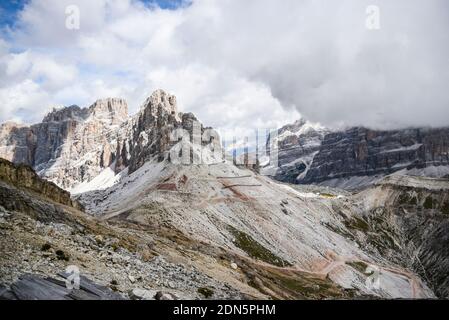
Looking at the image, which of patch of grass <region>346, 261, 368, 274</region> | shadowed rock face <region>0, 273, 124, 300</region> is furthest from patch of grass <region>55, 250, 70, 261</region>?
patch of grass <region>346, 261, 368, 274</region>

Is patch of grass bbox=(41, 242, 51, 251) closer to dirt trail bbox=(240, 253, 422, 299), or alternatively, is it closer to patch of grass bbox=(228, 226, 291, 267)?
dirt trail bbox=(240, 253, 422, 299)

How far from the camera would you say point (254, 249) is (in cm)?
14362

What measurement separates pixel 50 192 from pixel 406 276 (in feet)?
480

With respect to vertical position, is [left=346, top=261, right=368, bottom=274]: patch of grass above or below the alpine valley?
below

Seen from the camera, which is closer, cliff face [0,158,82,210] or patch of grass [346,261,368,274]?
cliff face [0,158,82,210]

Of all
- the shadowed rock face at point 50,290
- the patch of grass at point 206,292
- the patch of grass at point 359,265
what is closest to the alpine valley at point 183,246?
the shadowed rock face at point 50,290

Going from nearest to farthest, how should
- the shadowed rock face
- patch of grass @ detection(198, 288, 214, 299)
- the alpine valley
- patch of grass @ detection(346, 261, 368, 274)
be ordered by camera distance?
the shadowed rock face < the alpine valley < patch of grass @ detection(198, 288, 214, 299) < patch of grass @ detection(346, 261, 368, 274)

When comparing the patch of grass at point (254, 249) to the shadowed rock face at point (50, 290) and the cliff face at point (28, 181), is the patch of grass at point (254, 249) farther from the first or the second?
the shadowed rock face at point (50, 290)

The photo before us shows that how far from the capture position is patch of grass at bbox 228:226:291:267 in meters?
141

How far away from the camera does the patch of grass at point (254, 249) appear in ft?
462

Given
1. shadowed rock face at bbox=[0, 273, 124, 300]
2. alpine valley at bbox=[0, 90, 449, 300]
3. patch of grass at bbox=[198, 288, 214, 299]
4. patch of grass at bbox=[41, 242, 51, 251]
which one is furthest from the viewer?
patch of grass at bbox=[198, 288, 214, 299]
